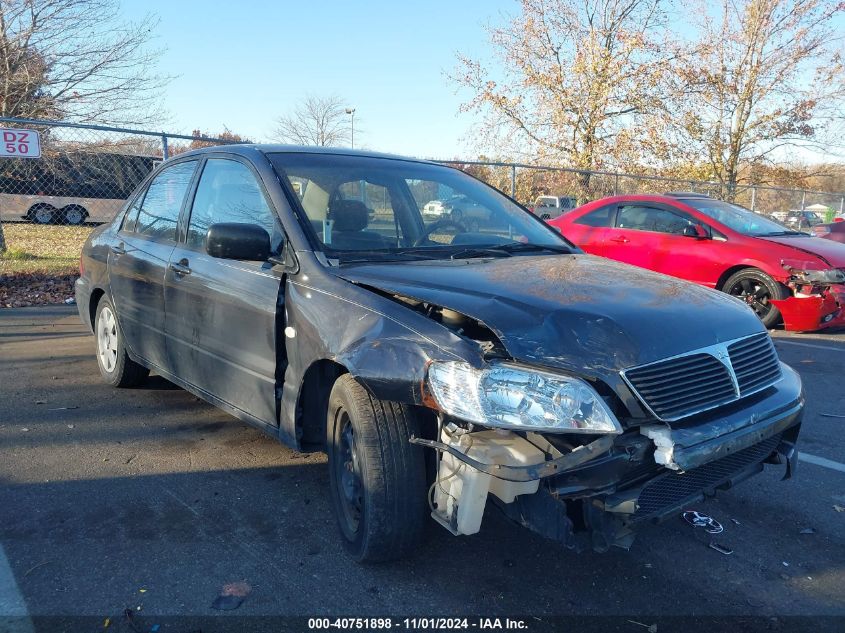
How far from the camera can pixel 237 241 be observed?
3.13 m

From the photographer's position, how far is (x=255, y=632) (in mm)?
2389

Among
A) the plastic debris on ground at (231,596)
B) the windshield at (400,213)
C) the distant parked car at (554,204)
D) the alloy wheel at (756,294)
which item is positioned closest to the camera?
the plastic debris on ground at (231,596)

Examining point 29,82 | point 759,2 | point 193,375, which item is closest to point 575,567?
point 193,375

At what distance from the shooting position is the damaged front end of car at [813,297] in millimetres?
7379

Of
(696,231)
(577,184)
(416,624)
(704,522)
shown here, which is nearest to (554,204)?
(577,184)

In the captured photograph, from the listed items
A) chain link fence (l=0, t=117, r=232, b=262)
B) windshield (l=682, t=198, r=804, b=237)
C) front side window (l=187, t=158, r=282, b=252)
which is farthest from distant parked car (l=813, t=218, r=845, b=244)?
front side window (l=187, t=158, r=282, b=252)

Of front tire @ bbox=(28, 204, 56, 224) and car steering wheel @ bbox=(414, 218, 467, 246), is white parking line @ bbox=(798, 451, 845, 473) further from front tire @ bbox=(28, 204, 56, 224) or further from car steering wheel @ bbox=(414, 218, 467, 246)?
front tire @ bbox=(28, 204, 56, 224)

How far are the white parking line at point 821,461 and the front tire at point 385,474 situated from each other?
8.76ft

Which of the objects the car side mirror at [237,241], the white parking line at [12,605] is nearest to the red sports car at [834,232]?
the car side mirror at [237,241]

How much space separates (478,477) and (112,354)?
3820mm

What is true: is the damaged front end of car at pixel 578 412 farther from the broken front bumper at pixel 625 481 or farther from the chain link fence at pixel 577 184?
the chain link fence at pixel 577 184

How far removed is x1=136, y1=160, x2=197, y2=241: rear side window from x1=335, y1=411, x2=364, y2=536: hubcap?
200 cm

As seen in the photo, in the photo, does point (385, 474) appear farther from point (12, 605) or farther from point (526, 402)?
point (12, 605)

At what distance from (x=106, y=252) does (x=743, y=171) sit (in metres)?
21.6
